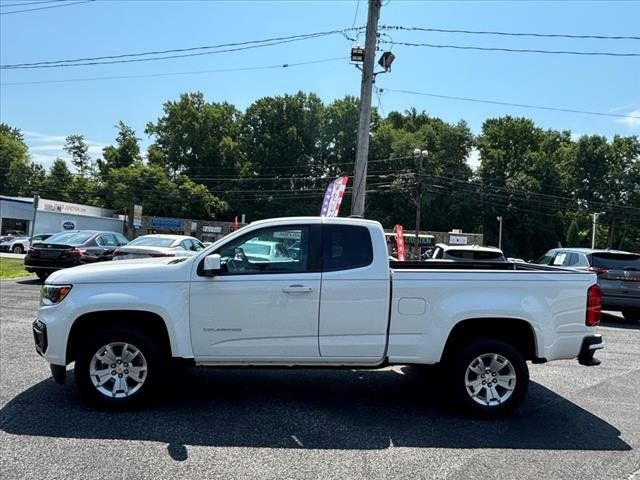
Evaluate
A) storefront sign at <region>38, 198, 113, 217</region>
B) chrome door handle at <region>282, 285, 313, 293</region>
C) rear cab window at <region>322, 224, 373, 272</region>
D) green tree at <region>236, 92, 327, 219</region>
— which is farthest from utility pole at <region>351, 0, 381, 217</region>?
green tree at <region>236, 92, 327, 219</region>

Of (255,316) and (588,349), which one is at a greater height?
(255,316)

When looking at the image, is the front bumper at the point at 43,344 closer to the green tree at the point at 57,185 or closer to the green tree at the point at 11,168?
the green tree at the point at 57,185

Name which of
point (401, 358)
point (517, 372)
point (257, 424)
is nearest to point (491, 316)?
point (517, 372)

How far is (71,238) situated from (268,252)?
1169 centimetres

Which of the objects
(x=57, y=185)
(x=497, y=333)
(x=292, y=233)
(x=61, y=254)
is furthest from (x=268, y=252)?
(x=57, y=185)

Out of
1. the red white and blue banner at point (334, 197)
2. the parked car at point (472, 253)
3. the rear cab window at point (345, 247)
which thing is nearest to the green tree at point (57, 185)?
the red white and blue banner at point (334, 197)

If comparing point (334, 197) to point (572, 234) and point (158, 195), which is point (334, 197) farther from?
point (572, 234)

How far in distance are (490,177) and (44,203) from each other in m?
59.7

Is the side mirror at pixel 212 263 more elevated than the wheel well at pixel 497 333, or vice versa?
the side mirror at pixel 212 263

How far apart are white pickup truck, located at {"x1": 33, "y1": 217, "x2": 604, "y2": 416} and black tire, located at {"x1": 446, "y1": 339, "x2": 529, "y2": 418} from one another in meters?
0.01

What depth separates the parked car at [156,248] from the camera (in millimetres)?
12984

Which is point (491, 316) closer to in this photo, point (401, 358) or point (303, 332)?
point (401, 358)

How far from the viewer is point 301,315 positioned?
5273 mm

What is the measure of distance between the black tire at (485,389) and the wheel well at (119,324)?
292cm
